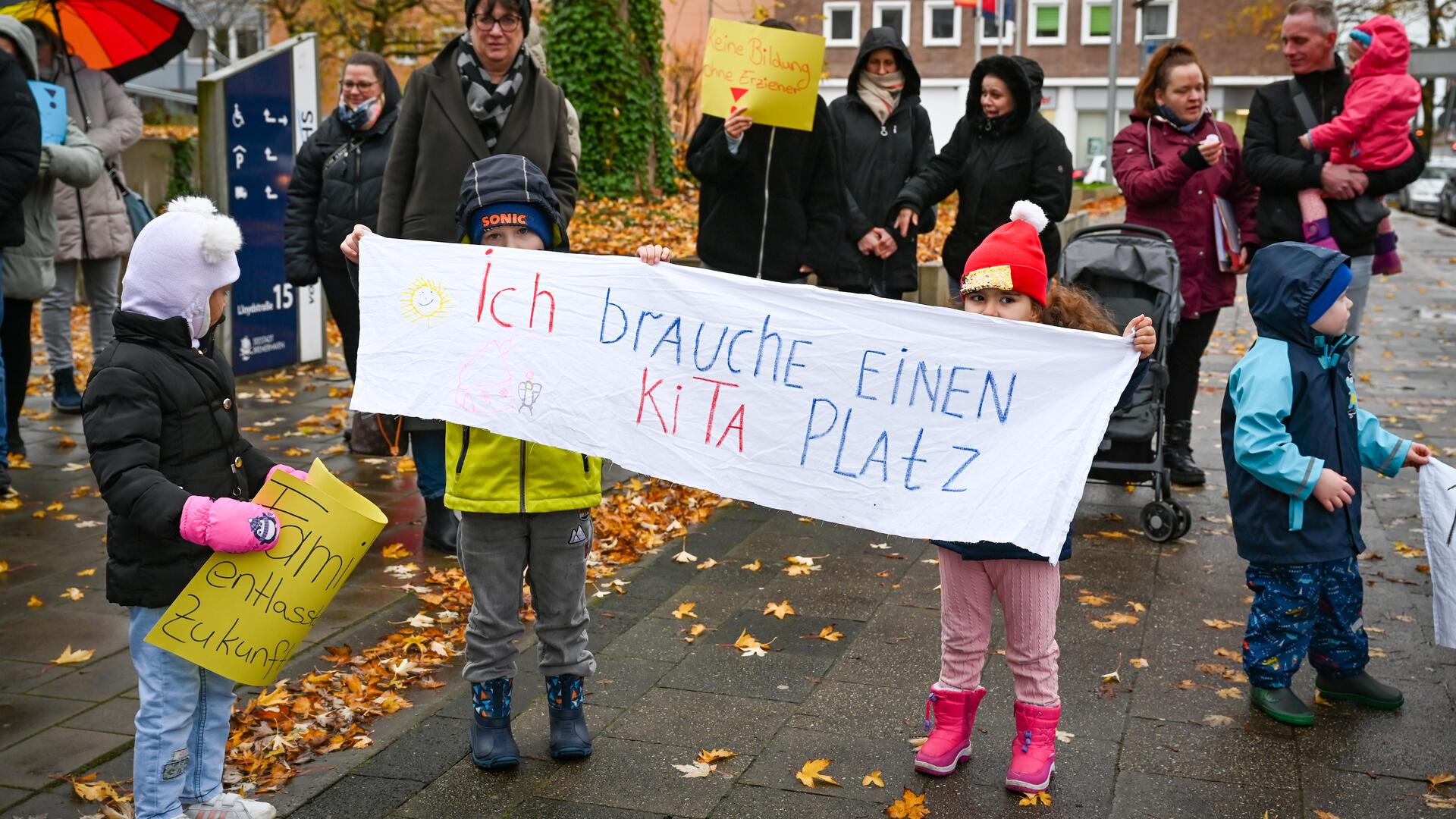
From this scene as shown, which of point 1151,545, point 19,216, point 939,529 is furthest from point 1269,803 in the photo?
point 19,216

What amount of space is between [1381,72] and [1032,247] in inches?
144

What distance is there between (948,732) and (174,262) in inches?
100

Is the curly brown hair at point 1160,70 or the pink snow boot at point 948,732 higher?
the curly brown hair at point 1160,70

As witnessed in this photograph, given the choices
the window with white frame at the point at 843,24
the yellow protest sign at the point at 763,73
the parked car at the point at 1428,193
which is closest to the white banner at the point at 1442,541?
the yellow protest sign at the point at 763,73

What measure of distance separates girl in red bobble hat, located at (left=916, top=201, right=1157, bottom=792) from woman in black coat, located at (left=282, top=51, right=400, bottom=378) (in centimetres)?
402

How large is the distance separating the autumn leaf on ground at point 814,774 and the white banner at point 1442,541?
2.02 meters

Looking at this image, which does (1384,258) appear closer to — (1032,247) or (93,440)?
(1032,247)

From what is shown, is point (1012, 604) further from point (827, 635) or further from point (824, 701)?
point (827, 635)

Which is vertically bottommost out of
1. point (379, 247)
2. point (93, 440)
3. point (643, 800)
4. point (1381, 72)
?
point (643, 800)

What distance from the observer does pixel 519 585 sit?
4.23 meters

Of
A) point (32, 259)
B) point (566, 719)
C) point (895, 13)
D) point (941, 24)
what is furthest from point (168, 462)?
point (895, 13)

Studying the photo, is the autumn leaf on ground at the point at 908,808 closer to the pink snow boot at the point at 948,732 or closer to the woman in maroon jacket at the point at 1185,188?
the pink snow boot at the point at 948,732

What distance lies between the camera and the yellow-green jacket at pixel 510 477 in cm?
409

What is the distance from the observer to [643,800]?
399 cm
